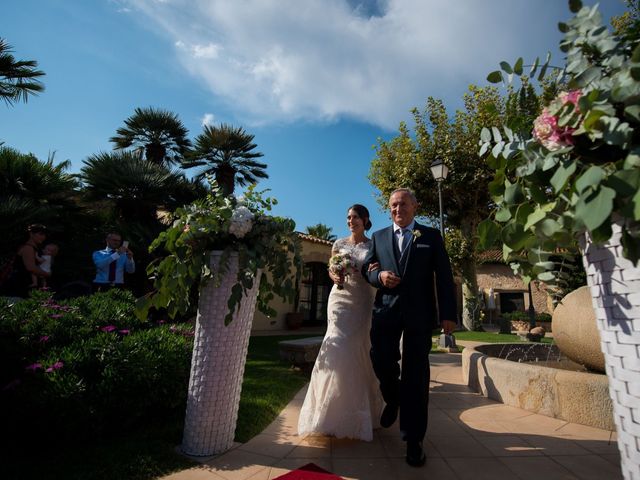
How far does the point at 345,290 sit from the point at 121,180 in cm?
854

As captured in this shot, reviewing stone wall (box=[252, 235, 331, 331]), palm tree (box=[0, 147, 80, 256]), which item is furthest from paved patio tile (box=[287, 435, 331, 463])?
stone wall (box=[252, 235, 331, 331])

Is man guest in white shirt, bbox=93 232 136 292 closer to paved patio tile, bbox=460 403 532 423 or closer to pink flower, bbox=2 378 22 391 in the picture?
pink flower, bbox=2 378 22 391

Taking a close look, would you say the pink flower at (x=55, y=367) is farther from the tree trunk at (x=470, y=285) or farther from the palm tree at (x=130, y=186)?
the tree trunk at (x=470, y=285)

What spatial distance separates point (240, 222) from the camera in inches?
96.0

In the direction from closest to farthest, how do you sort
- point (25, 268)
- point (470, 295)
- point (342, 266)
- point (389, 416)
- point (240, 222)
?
point (240, 222)
point (389, 416)
point (342, 266)
point (25, 268)
point (470, 295)

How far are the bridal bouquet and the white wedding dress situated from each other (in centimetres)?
5

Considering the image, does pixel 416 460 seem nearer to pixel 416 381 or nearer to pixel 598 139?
pixel 416 381

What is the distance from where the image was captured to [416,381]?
2.54 metres

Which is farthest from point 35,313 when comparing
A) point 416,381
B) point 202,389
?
point 416,381

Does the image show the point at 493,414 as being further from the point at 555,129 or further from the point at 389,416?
the point at 555,129

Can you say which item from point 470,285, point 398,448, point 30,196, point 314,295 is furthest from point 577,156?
point 470,285

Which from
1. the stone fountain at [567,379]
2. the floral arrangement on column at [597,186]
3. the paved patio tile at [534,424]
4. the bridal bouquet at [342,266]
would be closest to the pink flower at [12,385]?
the bridal bouquet at [342,266]

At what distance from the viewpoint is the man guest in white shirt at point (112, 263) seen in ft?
16.8

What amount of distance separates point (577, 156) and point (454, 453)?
2.39 metres
